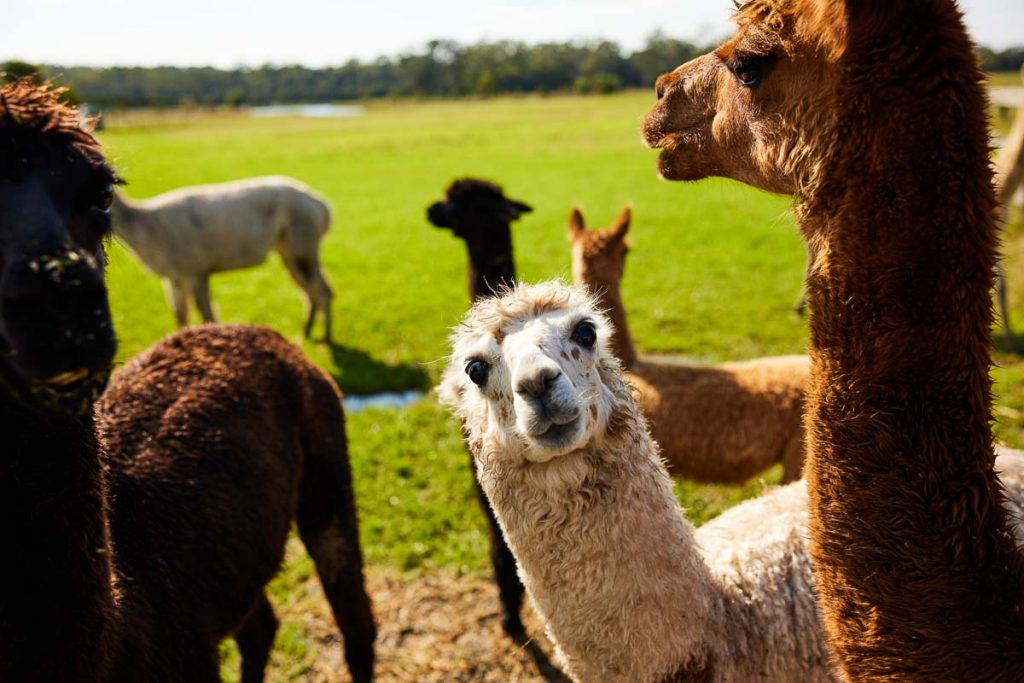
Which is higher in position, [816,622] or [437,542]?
[816,622]

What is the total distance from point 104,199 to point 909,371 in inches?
74.6

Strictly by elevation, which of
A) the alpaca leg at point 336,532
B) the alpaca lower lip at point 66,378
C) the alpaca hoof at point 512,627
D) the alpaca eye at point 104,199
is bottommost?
the alpaca hoof at point 512,627

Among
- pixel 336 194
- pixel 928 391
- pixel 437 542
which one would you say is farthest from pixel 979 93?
pixel 336 194

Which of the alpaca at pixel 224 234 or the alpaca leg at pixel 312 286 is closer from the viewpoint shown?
the alpaca at pixel 224 234

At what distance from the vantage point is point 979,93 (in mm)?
1274

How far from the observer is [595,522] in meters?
2.00

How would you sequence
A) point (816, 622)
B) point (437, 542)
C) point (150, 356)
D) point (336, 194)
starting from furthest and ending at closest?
point (336, 194), point (437, 542), point (150, 356), point (816, 622)

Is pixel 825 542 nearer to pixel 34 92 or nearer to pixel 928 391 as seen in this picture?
pixel 928 391

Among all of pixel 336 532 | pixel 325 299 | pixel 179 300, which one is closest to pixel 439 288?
pixel 325 299

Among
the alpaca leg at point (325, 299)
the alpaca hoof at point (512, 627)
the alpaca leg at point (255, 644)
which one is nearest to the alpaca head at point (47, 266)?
the alpaca leg at point (255, 644)

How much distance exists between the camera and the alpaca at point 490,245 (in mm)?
3756

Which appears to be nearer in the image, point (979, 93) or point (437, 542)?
point (979, 93)

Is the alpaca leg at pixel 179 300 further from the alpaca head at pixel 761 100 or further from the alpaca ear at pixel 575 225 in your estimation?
the alpaca head at pixel 761 100

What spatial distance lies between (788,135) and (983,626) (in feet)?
3.67
